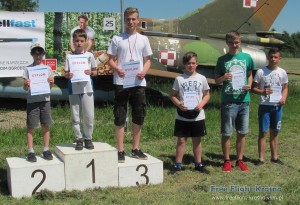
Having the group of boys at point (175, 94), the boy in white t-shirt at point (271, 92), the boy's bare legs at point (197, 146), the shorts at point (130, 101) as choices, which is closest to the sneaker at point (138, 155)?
the group of boys at point (175, 94)

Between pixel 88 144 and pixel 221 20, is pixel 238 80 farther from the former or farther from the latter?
pixel 221 20

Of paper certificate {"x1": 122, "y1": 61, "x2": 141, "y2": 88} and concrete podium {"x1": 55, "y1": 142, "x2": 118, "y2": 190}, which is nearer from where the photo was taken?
concrete podium {"x1": 55, "y1": 142, "x2": 118, "y2": 190}

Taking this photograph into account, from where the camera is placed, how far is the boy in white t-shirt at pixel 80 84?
4887 mm

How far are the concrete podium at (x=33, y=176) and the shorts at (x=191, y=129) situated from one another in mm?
1529

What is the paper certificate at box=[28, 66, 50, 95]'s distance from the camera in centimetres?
476

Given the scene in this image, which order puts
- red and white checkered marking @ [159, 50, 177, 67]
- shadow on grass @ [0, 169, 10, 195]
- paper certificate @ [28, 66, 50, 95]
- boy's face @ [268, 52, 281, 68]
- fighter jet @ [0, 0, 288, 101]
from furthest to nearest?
red and white checkered marking @ [159, 50, 177, 67] < fighter jet @ [0, 0, 288, 101] < boy's face @ [268, 52, 281, 68] < paper certificate @ [28, 66, 50, 95] < shadow on grass @ [0, 169, 10, 195]

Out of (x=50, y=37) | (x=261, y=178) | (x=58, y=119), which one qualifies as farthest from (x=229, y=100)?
(x=50, y=37)

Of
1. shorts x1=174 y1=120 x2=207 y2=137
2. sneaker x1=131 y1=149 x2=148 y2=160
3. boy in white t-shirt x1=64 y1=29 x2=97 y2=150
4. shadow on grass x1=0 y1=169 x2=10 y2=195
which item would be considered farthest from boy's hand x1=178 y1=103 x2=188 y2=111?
shadow on grass x1=0 y1=169 x2=10 y2=195

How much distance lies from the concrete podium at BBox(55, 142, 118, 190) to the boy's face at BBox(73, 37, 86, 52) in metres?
1.16

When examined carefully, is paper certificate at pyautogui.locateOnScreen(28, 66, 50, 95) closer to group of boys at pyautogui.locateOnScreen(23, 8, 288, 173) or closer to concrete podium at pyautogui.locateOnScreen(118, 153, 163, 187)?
group of boys at pyautogui.locateOnScreen(23, 8, 288, 173)

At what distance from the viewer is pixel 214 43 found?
1230cm

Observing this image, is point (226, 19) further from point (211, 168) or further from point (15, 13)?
point (211, 168)

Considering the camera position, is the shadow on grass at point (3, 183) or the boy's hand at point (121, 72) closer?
the shadow on grass at point (3, 183)

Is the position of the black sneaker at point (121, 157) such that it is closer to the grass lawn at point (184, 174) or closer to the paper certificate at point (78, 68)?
the grass lawn at point (184, 174)
